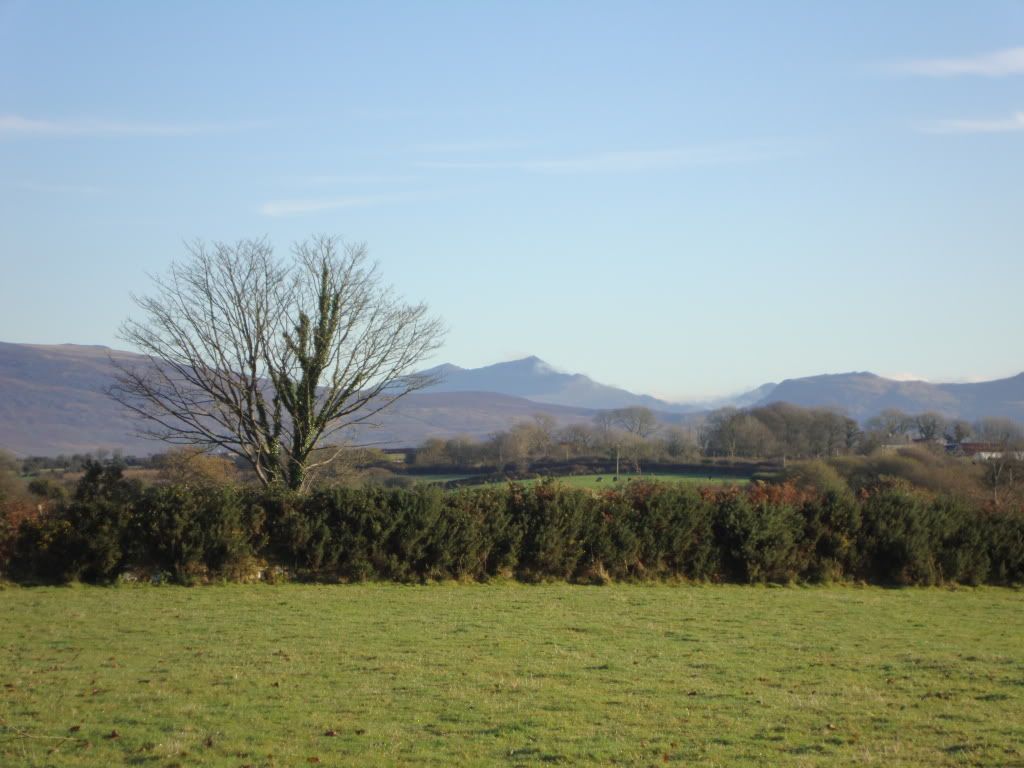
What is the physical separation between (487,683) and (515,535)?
11.8m

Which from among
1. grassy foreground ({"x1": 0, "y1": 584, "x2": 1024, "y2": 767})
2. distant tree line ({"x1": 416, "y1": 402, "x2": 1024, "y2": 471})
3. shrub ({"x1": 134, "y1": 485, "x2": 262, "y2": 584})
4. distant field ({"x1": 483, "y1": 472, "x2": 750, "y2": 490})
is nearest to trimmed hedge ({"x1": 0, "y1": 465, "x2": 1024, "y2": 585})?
shrub ({"x1": 134, "y1": 485, "x2": 262, "y2": 584})

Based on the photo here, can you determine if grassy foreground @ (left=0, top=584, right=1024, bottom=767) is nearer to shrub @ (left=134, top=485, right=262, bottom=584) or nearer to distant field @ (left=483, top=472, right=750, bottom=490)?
shrub @ (left=134, top=485, right=262, bottom=584)

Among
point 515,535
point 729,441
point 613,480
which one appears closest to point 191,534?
point 515,535

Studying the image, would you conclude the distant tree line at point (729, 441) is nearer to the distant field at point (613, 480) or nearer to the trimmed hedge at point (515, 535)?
the distant field at point (613, 480)

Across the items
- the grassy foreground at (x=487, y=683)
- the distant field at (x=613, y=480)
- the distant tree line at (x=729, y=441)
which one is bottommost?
the grassy foreground at (x=487, y=683)

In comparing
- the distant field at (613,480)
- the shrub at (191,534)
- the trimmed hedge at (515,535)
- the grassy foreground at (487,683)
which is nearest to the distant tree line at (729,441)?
the distant field at (613,480)

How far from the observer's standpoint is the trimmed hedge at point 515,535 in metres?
19.2

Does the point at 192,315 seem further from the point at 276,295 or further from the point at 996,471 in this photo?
the point at 996,471

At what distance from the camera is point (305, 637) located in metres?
13.5

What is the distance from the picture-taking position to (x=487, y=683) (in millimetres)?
Answer: 10406

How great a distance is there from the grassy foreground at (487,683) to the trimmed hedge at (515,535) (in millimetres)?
1387

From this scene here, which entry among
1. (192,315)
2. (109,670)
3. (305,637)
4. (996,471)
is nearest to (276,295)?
(192,315)

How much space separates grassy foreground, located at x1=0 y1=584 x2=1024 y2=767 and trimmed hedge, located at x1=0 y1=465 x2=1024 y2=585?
1387 millimetres

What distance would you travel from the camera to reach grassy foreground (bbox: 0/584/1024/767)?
777cm
